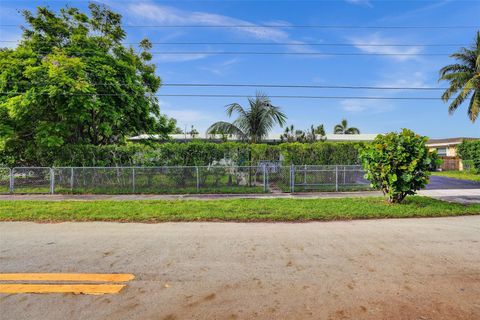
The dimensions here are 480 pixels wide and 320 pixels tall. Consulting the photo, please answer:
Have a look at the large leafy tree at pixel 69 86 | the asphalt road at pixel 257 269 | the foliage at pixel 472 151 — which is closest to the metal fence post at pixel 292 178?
the asphalt road at pixel 257 269

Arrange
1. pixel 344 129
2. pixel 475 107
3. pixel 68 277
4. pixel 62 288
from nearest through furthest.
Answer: pixel 62 288 < pixel 68 277 < pixel 475 107 < pixel 344 129

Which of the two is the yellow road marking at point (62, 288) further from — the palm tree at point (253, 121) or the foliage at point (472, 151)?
the foliage at point (472, 151)

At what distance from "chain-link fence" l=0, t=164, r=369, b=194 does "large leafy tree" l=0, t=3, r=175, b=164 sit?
5.75 feet

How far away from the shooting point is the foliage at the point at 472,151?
20375mm

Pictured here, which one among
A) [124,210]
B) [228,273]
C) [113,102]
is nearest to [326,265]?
[228,273]

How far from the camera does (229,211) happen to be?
764 centimetres

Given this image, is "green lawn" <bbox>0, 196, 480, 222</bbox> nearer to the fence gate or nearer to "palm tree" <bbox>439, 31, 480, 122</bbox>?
the fence gate

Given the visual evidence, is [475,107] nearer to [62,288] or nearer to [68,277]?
[68,277]

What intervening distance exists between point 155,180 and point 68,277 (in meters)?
9.12

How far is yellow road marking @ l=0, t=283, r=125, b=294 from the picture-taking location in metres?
3.04

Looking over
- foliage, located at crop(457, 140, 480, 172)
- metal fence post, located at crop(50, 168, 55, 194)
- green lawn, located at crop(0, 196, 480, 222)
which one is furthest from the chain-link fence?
foliage, located at crop(457, 140, 480, 172)

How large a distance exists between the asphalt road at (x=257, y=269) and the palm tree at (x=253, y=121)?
10387 millimetres

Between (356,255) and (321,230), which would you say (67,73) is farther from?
(356,255)

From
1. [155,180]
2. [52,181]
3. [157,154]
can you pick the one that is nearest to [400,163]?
[155,180]
